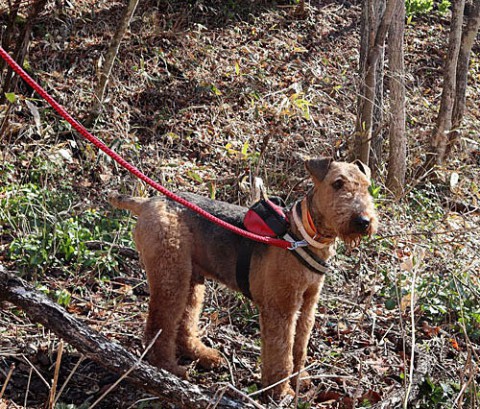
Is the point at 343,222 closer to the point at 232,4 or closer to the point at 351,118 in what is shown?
the point at 351,118

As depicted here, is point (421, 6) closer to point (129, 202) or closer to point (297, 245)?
point (129, 202)

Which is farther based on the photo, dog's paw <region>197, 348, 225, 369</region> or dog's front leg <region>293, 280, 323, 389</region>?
dog's paw <region>197, 348, 225, 369</region>

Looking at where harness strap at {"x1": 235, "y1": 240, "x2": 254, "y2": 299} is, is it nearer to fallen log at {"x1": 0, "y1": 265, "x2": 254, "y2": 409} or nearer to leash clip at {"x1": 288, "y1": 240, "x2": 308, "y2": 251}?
leash clip at {"x1": 288, "y1": 240, "x2": 308, "y2": 251}

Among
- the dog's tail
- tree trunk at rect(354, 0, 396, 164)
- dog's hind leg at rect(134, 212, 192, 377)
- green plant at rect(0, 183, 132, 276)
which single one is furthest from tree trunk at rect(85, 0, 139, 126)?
dog's hind leg at rect(134, 212, 192, 377)

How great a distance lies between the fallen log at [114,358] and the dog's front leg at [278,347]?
0.44 meters

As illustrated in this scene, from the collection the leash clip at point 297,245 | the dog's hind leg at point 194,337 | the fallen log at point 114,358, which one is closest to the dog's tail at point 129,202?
the dog's hind leg at point 194,337

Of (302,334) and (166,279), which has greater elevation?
(166,279)

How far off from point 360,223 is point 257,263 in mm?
863

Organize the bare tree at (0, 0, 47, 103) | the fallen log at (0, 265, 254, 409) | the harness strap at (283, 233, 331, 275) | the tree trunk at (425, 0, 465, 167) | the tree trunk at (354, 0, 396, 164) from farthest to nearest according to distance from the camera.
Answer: the tree trunk at (425, 0, 465, 167)
the tree trunk at (354, 0, 396, 164)
the bare tree at (0, 0, 47, 103)
the harness strap at (283, 233, 331, 275)
the fallen log at (0, 265, 254, 409)

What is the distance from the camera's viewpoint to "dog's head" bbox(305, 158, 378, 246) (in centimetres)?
367

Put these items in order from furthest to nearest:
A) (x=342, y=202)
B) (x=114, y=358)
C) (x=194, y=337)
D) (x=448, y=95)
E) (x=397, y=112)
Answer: (x=448, y=95) < (x=397, y=112) < (x=194, y=337) < (x=342, y=202) < (x=114, y=358)

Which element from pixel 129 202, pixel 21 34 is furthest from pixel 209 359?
pixel 21 34

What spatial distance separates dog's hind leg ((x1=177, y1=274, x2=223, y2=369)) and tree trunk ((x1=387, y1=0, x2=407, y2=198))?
13.0 ft

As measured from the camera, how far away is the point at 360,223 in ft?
11.9
